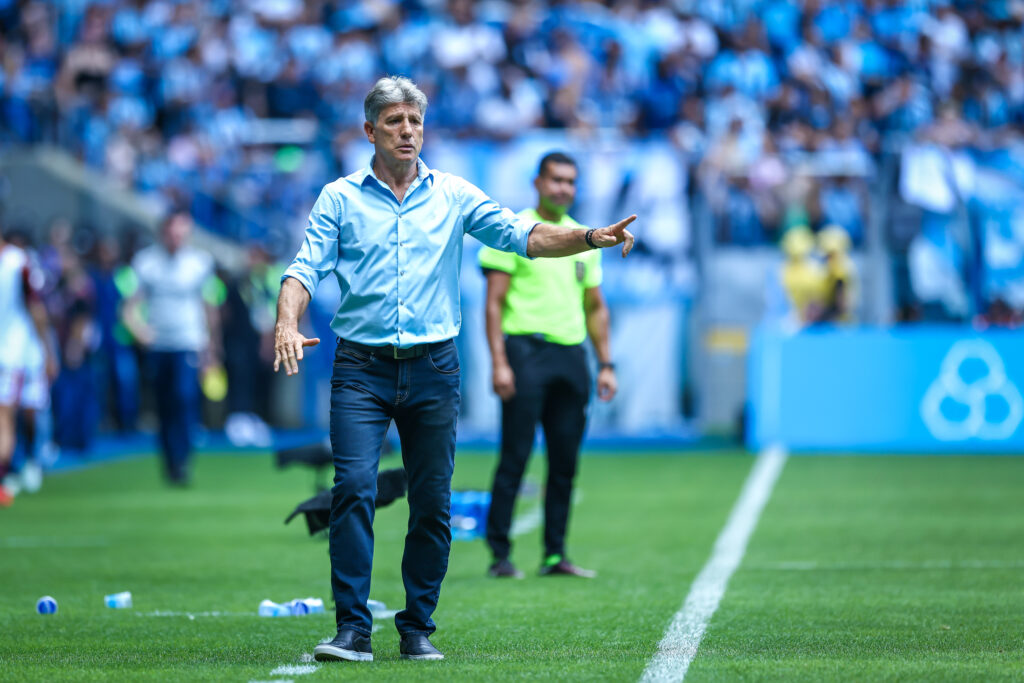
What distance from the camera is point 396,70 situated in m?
24.7

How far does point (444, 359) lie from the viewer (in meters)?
6.39

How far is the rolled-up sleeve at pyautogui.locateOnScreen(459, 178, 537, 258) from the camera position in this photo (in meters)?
6.37

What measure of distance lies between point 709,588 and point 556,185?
2.19 meters

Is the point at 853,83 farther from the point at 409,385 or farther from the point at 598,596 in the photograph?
the point at 409,385

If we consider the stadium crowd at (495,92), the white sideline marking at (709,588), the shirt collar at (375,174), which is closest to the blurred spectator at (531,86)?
the stadium crowd at (495,92)

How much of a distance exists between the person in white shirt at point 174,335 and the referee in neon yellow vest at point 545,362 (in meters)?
6.54

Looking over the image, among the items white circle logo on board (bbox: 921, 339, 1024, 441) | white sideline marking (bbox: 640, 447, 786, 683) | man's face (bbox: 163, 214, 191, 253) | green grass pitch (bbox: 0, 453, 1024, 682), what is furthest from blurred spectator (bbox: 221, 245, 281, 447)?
white sideline marking (bbox: 640, 447, 786, 683)

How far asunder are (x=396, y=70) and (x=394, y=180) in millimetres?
18679

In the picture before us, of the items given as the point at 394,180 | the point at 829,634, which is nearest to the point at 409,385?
the point at 394,180

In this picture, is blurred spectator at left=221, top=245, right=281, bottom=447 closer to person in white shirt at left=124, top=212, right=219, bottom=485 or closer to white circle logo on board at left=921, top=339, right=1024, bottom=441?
person in white shirt at left=124, top=212, right=219, bottom=485

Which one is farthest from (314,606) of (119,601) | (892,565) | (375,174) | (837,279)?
(837,279)

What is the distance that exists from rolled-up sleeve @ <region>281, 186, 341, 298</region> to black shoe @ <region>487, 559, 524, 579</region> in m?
3.03

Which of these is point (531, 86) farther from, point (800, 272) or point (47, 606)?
point (47, 606)

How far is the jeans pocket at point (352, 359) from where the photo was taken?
20.6 ft
